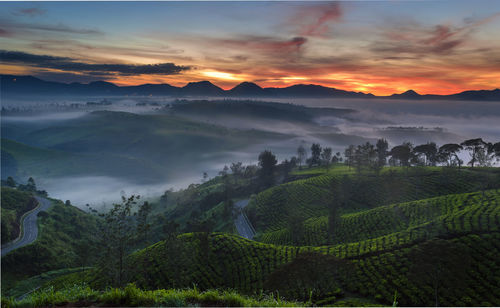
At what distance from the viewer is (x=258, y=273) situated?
160ft

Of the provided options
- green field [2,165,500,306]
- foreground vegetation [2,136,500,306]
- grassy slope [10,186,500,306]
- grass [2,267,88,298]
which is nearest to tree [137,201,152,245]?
foreground vegetation [2,136,500,306]

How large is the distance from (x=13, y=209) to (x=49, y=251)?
55.3 m

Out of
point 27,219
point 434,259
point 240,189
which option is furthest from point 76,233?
point 434,259

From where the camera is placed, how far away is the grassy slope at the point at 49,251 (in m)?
79.9

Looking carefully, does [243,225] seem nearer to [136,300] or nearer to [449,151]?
[136,300]

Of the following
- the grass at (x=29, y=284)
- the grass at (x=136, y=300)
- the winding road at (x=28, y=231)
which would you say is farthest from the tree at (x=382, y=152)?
the winding road at (x=28, y=231)

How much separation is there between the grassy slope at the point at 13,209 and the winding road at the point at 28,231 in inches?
91.3

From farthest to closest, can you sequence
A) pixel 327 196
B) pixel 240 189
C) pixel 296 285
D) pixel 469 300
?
pixel 240 189, pixel 327 196, pixel 469 300, pixel 296 285

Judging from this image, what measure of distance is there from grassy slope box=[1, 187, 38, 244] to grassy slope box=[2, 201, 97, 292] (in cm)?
879

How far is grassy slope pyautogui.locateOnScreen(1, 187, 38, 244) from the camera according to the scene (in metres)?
97.4

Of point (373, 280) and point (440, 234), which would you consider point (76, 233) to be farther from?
point (440, 234)

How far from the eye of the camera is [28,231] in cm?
10694

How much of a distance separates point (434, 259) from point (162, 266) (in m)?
44.8

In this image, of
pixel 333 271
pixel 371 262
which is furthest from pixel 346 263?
pixel 371 262
